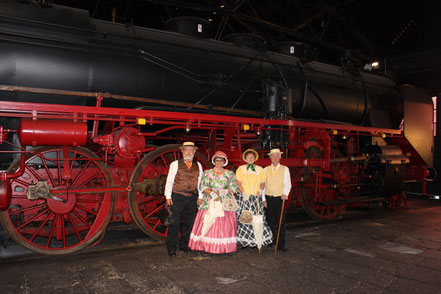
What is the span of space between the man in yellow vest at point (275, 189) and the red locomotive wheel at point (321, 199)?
1.72 metres

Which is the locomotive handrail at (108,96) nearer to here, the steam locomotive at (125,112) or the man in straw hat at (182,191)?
the steam locomotive at (125,112)

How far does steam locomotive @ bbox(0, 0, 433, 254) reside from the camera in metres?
3.72

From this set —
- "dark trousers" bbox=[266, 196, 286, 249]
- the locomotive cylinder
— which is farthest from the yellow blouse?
the locomotive cylinder

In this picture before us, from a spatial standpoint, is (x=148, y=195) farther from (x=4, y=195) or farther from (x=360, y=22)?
(x=360, y=22)

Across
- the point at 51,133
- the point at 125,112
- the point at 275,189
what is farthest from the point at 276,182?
the point at 51,133

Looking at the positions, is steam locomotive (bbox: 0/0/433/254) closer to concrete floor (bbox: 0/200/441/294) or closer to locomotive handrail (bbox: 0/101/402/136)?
locomotive handrail (bbox: 0/101/402/136)

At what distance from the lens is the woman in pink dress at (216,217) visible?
4002mm

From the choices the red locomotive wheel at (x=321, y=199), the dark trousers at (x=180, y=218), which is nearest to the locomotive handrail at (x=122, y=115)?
the dark trousers at (x=180, y=218)

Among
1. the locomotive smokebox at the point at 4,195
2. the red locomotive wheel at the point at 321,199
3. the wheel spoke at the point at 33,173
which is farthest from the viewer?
the red locomotive wheel at the point at 321,199

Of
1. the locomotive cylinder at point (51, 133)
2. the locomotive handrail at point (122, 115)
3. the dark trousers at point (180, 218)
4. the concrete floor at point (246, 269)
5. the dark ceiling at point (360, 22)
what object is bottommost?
the concrete floor at point (246, 269)

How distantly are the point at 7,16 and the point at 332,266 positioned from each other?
4581 millimetres

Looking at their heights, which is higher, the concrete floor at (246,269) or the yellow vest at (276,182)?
the yellow vest at (276,182)

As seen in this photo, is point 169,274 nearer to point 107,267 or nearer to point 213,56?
point 107,267

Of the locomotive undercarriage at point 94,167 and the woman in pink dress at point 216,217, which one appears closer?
the locomotive undercarriage at point 94,167
